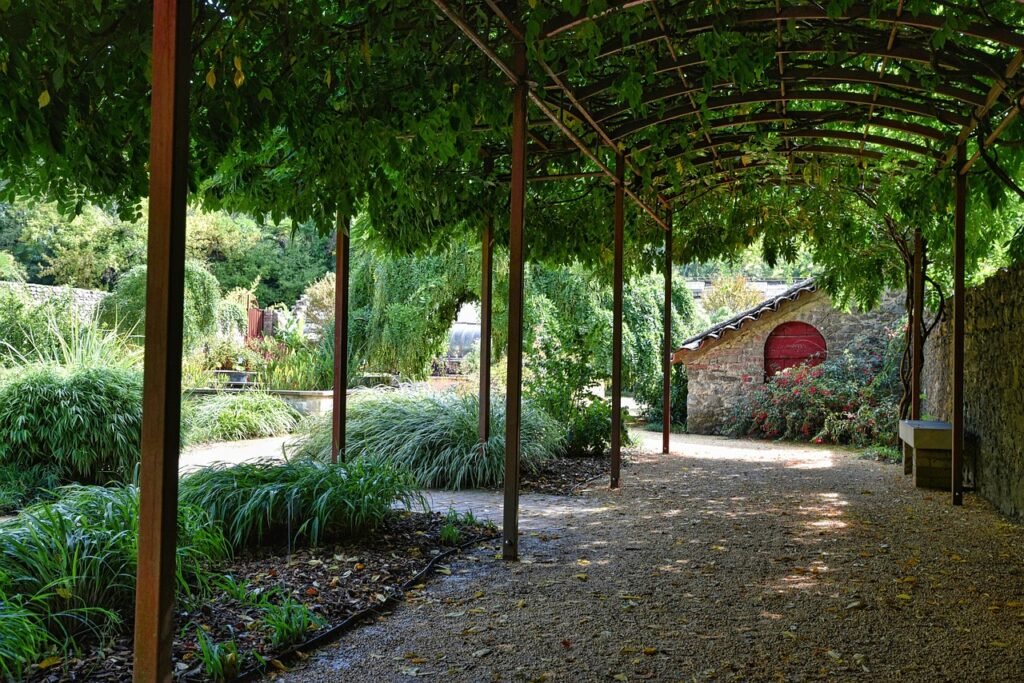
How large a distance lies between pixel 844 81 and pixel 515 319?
3.29 metres

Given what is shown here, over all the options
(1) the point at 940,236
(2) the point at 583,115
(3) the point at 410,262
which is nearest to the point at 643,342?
(3) the point at 410,262

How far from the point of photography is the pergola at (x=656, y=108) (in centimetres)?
213

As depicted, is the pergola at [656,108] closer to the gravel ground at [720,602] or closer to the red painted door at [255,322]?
the gravel ground at [720,602]

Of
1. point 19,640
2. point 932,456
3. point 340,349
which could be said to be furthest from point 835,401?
point 19,640

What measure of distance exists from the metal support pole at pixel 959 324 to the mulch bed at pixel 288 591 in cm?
402

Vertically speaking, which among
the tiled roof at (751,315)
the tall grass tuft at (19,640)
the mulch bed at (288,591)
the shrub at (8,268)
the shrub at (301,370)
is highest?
the shrub at (8,268)

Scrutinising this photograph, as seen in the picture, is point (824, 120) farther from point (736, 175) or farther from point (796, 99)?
point (736, 175)

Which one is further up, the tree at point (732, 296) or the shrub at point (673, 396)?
the tree at point (732, 296)

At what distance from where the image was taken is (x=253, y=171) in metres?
5.76

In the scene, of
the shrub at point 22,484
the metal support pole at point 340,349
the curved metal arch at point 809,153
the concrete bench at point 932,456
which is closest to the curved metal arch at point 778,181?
the curved metal arch at point 809,153

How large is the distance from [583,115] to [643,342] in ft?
34.2

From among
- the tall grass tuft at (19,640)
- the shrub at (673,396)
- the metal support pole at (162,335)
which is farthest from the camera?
the shrub at (673,396)

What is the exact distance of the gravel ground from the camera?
3.19 m

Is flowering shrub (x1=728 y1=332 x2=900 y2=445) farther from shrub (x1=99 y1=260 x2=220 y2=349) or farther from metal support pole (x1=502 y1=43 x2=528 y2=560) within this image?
shrub (x1=99 y1=260 x2=220 y2=349)
